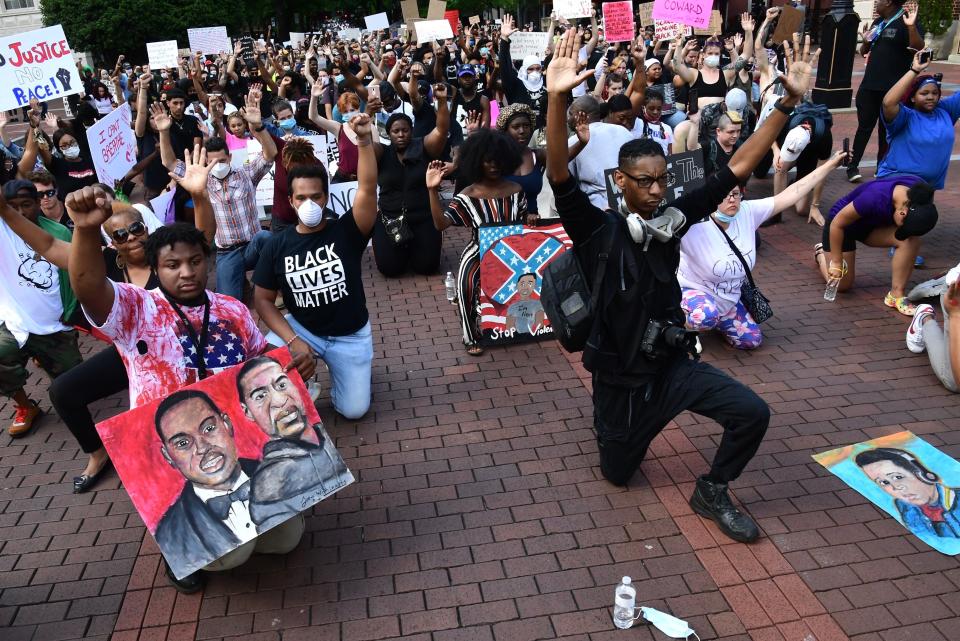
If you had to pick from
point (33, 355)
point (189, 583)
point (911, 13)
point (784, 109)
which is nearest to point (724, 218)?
point (784, 109)

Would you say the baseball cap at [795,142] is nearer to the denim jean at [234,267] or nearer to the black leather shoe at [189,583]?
the denim jean at [234,267]

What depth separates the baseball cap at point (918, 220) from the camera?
21.6ft

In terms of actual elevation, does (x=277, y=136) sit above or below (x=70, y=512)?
above

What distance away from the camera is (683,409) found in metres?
4.19

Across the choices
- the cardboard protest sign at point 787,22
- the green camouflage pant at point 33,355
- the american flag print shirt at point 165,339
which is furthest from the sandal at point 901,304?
the green camouflage pant at point 33,355

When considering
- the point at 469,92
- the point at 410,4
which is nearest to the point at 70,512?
the point at 469,92

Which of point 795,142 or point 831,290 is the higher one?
point 795,142

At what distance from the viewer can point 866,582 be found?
382 cm

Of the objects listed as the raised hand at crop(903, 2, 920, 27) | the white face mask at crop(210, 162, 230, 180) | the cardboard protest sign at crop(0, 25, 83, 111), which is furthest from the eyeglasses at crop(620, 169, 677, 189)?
the raised hand at crop(903, 2, 920, 27)

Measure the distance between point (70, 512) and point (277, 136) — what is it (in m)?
6.27

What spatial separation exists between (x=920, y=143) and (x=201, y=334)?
21.8 ft

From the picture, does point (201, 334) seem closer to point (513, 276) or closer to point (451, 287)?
point (513, 276)

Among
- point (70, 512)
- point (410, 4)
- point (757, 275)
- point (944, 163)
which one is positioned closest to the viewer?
point (70, 512)

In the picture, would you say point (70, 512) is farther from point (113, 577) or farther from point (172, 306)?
point (172, 306)
